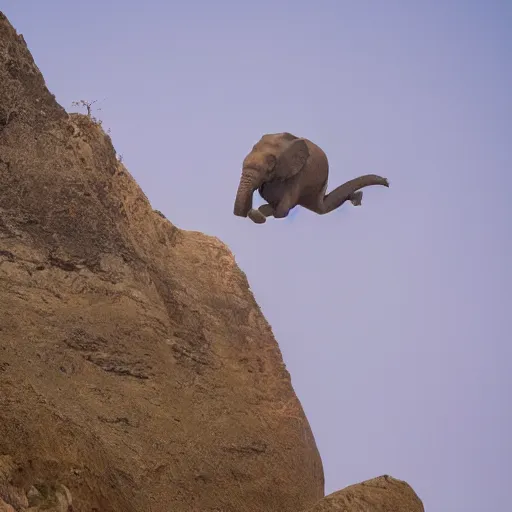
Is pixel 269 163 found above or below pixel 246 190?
above

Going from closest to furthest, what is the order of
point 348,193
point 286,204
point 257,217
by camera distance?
point 257,217 < point 286,204 < point 348,193

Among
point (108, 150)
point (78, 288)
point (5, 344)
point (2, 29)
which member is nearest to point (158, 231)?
point (108, 150)

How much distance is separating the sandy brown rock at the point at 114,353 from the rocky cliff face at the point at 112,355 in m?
0.02

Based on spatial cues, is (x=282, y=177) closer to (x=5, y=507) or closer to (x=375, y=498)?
(x=375, y=498)

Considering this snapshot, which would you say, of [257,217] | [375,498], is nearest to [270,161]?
[257,217]

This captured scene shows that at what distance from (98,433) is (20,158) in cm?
318

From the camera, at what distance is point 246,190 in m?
12.2

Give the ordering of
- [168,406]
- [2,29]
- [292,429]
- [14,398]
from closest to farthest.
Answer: [14,398]
[168,406]
[2,29]
[292,429]

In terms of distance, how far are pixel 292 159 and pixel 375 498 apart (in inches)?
230

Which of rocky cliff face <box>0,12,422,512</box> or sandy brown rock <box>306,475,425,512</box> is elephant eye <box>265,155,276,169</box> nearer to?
rocky cliff face <box>0,12,422,512</box>

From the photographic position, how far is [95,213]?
9.94 meters

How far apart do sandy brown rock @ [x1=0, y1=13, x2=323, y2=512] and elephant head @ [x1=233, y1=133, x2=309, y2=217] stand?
110 centimetres

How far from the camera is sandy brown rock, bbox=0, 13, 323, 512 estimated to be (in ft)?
25.1

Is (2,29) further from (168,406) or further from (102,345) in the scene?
(168,406)
